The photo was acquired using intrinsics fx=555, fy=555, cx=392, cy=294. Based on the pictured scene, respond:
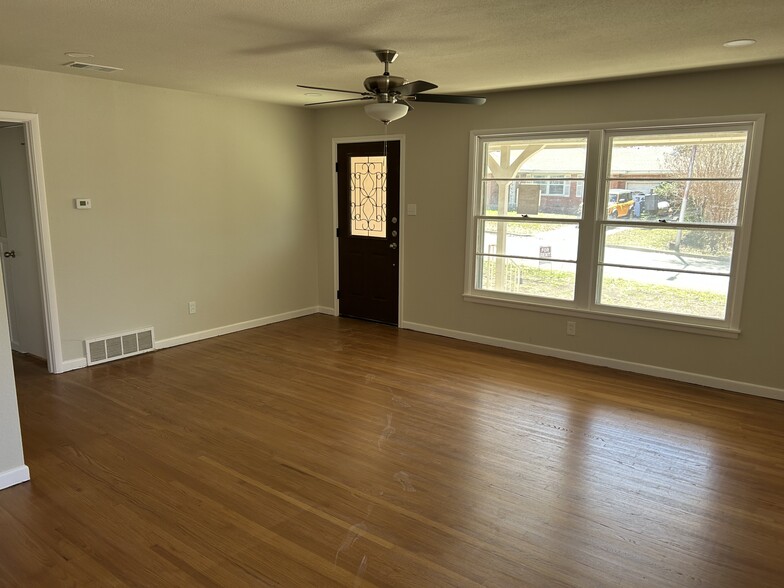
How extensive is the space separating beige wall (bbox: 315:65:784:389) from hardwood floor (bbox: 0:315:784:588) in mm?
340

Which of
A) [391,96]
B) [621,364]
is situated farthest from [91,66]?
[621,364]

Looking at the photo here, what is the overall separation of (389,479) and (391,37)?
8.45 feet

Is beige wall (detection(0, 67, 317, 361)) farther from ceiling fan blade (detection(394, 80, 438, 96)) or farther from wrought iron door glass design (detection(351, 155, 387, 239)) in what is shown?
ceiling fan blade (detection(394, 80, 438, 96))

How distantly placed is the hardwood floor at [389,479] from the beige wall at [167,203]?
816 mm

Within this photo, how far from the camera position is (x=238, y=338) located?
603 centimetres

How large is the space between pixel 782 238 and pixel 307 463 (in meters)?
3.89

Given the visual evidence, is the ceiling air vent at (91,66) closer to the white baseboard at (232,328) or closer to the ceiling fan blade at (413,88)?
the ceiling fan blade at (413,88)

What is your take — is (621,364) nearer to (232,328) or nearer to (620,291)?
(620,291)

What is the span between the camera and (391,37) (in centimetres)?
330

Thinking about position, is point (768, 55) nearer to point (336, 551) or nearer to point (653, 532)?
point (653, 532)

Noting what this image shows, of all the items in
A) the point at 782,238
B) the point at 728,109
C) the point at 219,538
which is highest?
the point at 728,109

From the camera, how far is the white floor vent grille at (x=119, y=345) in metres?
5.03

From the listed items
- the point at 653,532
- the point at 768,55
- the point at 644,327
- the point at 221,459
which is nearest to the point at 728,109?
the point at 768,55

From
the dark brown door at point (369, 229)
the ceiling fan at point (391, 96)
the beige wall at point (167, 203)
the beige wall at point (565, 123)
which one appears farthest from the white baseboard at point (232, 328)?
the ceiling fan at point (391, 96)
